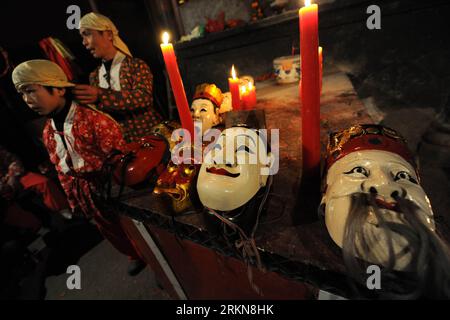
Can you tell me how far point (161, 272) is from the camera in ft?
4.34

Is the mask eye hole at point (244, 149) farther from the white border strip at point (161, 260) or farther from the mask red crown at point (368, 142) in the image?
the white border strip at point (161, 260)

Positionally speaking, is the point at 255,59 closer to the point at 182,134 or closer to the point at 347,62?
the point at 347,62

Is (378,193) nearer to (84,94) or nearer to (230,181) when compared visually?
(230,181)

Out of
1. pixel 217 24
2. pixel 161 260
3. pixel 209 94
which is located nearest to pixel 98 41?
pixel 209 94

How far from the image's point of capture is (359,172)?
50cm

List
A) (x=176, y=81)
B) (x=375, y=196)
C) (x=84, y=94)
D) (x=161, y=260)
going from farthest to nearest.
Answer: (x=84, y=94) < (x=161, y=260) < (x=176, y=81) < (x=375, y=196)

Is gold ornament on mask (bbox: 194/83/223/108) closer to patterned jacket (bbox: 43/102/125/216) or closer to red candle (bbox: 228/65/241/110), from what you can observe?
red candle (bbox: 228/65/241/110)

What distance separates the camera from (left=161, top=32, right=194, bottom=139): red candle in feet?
2.51

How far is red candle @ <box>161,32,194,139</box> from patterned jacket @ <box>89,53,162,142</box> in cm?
81

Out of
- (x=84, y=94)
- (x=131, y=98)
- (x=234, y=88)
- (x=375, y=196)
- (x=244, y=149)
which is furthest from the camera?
(x=131, y=98)

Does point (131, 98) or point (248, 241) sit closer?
point (248, 241)

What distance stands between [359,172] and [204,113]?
75cm

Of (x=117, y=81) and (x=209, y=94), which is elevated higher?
(x=117, y=81)

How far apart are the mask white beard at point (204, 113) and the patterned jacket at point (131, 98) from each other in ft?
2.22
